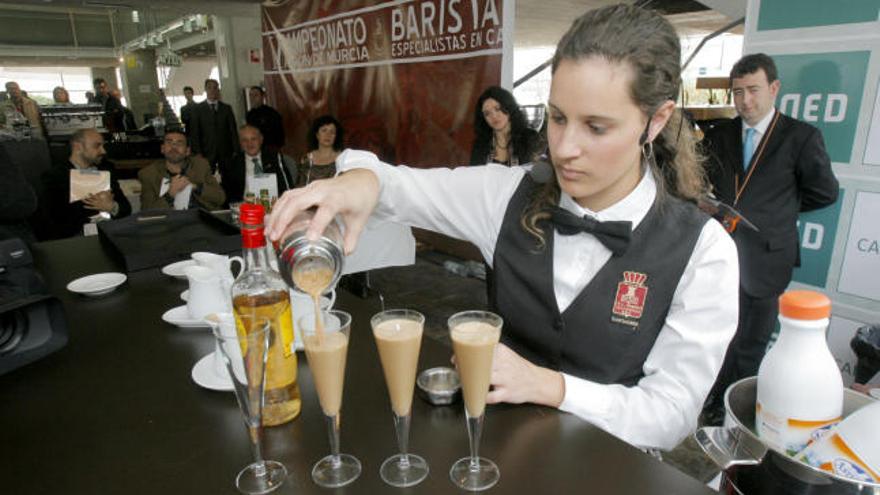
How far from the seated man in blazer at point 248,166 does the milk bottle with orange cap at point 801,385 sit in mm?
4264

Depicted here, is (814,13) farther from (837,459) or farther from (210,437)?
(210,437)

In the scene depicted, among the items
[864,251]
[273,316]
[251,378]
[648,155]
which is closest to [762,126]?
[864,251]

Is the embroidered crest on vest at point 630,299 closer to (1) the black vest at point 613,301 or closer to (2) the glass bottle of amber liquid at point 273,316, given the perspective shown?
(1) the black vest at point 613,301

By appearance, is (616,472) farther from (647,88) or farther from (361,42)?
(361,42)

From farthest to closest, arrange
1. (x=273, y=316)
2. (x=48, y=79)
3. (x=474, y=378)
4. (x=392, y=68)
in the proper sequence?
(x=48, y=79), (x=392, y=68), (x=273, y=316), (x=474, y=378)

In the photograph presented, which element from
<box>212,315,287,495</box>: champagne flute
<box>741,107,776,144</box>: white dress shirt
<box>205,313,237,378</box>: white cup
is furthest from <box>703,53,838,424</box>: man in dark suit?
<box>212,315,287,495</box>: champagne flute

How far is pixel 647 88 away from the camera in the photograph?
109cm

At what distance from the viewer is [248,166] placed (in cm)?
466

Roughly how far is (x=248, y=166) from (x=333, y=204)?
3922mm

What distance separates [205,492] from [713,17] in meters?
8.84

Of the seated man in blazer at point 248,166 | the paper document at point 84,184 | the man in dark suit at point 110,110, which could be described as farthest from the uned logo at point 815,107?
the man in dark suit at point 110,110

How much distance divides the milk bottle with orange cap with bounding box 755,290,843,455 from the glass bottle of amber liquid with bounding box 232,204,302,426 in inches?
29.7

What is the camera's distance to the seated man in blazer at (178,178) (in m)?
4.06

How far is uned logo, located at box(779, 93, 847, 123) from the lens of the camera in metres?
2.62
